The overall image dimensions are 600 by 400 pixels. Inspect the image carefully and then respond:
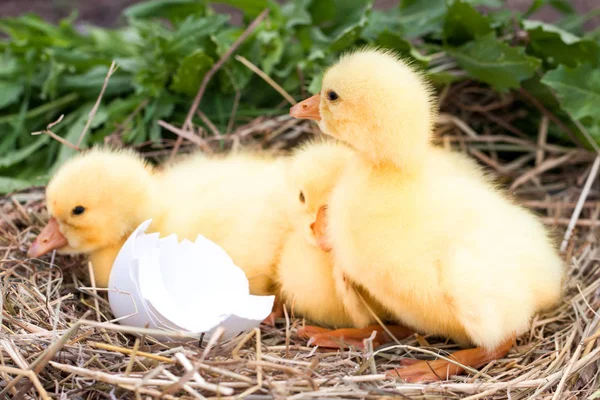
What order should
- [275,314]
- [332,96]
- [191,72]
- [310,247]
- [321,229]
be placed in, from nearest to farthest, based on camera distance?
1. [332,96]
2. [321,229]
3. [310,247]
4. [275,314]
5. [191,72]

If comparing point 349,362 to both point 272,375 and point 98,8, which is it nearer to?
point 272,375

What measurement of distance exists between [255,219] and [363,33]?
1.11 metres

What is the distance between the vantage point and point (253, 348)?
1.93 m

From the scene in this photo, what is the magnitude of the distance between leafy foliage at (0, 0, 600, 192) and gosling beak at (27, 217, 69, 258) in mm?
513

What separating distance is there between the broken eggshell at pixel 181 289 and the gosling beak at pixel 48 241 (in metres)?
0.35

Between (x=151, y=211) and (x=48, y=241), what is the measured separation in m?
0.36

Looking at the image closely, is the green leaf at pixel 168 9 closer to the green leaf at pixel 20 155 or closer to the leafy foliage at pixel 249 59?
the leafy foliage at pixel 249 59


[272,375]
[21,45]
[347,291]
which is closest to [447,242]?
[347,291]

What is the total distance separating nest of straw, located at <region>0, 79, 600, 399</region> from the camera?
1600mm

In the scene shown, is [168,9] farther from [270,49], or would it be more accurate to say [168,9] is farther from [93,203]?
[93,203]

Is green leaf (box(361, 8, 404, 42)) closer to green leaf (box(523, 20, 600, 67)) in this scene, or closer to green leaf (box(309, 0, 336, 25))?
green leaf (box(309, 0, 336, 25))

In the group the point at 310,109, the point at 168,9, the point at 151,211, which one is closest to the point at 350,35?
the point at 310,109

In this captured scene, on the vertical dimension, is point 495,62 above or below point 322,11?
below

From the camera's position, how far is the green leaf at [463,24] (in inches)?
110
